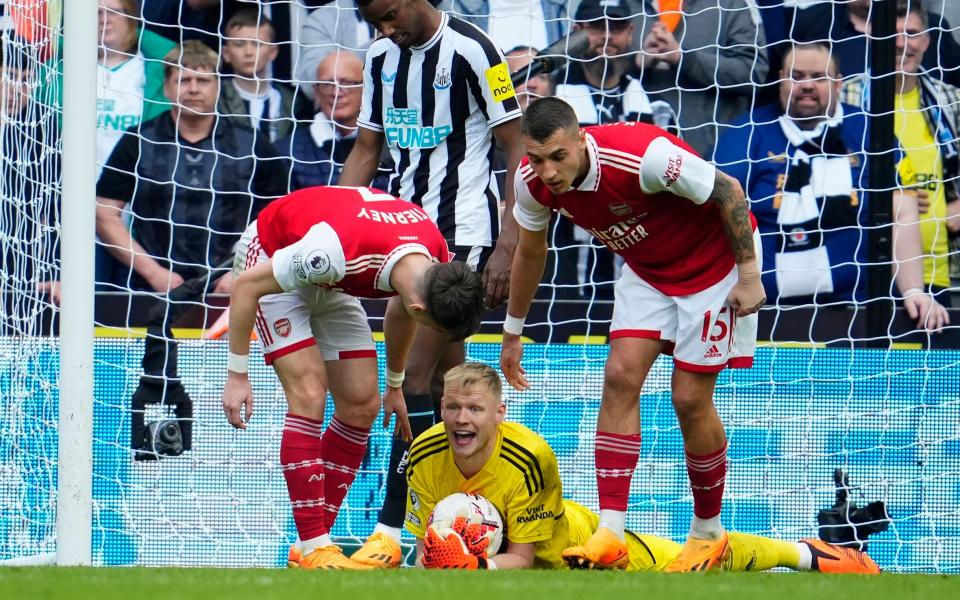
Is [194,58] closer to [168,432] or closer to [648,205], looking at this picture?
[168,432]

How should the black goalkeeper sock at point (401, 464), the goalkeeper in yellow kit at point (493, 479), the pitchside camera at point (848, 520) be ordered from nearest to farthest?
the goalkeeper in yellow kit at point (493, 479) → the black goalkeeper sock at point (401, 464) → the pitchside camera at point (848, 520)

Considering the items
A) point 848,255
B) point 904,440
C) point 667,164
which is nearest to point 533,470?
point 667,164

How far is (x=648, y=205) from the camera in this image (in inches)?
161

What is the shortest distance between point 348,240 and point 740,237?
1.19 metres

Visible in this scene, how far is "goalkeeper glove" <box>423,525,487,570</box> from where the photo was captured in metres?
3.94

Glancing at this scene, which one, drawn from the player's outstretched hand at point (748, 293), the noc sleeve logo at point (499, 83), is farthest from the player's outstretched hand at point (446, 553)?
the noc sleeve logo at point (499, 83)

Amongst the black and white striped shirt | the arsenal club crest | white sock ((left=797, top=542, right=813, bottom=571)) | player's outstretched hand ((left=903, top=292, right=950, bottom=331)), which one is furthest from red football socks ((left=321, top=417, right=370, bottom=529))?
player's outstretched hand ((left=903, top=292, right=950, bottom=331))

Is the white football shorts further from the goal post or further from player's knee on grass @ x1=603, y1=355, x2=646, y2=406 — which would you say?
the goal post

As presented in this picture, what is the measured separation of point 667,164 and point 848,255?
7.98 feet

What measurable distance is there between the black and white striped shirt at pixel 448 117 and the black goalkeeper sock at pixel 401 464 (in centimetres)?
59

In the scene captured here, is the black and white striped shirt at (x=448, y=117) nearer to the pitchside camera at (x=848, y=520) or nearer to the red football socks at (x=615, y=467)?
the red football socks at (x=615, y=467)

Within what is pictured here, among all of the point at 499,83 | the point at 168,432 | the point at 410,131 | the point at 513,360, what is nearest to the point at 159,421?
the point at 168,432

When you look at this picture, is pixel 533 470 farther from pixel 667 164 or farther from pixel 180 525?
pixel 180 525

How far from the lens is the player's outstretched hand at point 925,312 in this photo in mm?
5765
